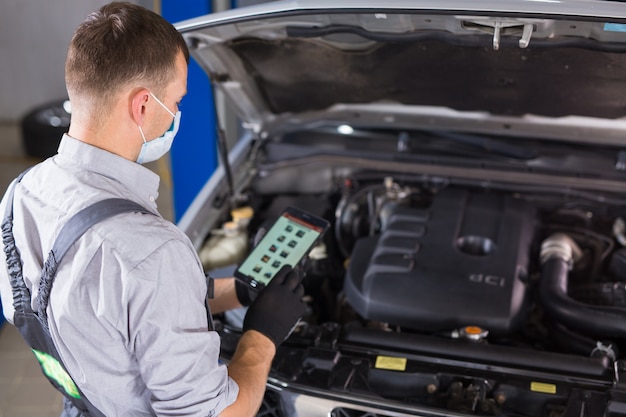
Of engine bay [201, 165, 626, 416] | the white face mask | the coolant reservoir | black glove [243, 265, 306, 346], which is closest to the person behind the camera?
the white face mask

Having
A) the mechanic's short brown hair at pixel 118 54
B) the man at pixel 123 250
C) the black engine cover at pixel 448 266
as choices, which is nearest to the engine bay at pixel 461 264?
the black engine cover at pixel 448 266

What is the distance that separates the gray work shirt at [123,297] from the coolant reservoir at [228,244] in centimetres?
90

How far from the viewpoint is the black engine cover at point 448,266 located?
203 centimetres

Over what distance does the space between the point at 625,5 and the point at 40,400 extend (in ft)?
8.78

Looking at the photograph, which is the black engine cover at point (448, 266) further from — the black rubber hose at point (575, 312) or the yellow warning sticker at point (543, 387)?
the yellow warning sticker at point (543, 387)

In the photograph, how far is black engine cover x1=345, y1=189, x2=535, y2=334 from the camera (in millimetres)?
2025

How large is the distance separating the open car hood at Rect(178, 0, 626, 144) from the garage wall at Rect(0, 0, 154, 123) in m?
3.47

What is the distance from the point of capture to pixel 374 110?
2.62 metres

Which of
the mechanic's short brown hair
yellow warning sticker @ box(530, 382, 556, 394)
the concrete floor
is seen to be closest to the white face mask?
the mechanic's short brown hair

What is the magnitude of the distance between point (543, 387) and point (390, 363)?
369 mm

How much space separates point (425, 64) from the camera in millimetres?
2223

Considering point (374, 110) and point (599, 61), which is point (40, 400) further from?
point (599, 61)

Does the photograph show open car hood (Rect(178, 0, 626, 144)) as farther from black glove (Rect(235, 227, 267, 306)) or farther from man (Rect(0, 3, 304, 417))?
black glove (Rect(235, 227, 267, 306))

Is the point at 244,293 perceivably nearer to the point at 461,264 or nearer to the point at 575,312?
the point at 461,264
